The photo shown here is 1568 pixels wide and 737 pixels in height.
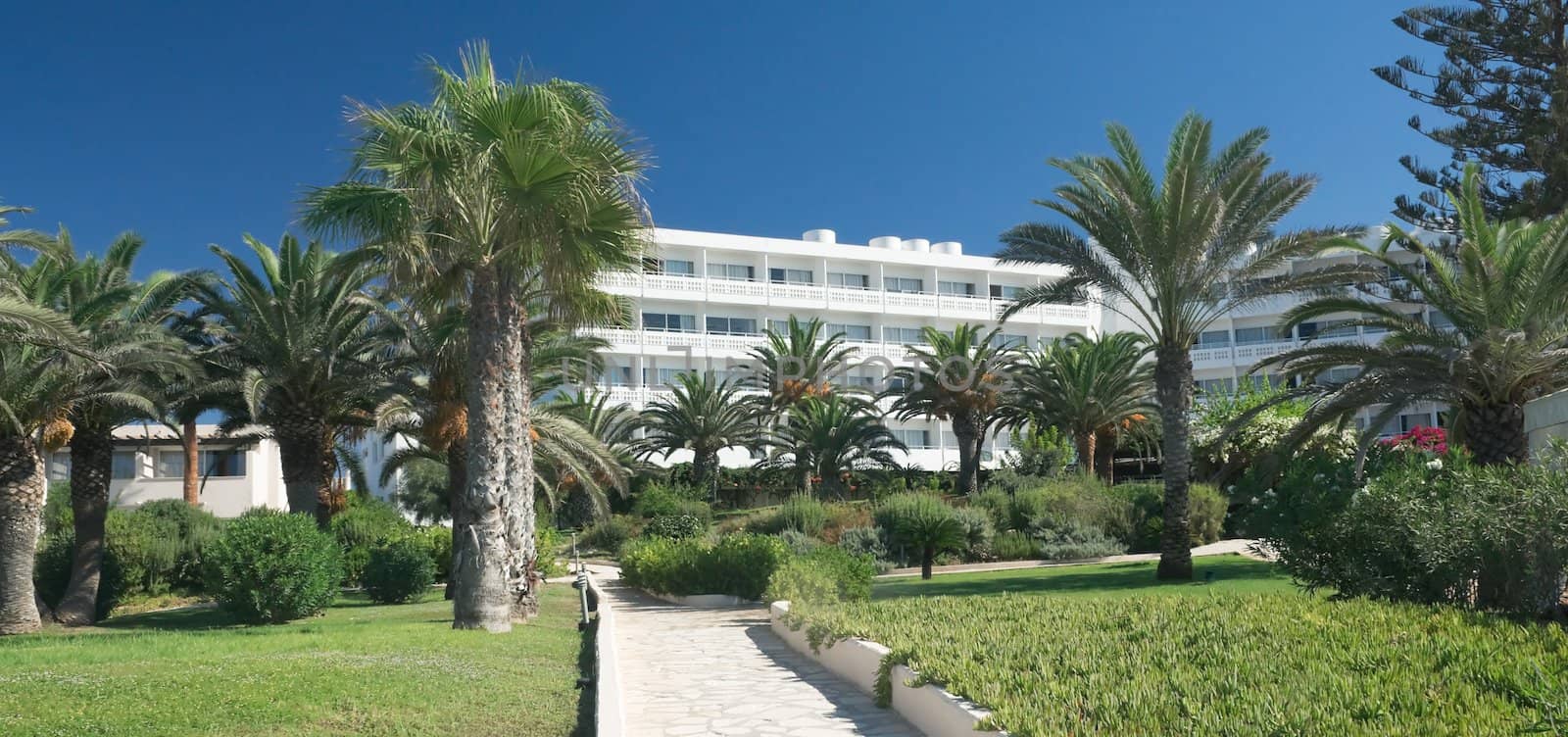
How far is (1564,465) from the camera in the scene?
418 inches

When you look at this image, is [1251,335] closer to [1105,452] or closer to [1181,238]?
[1105,452]

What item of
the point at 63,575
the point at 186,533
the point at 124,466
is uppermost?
the point at 124,466

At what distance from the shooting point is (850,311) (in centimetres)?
5666

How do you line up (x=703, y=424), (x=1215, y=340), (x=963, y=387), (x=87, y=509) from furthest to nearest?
(x=1215, y=340), (x=703, y=424), (x=963, y=387), (x=87, y=509)

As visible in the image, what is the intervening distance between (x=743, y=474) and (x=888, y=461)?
8.10m

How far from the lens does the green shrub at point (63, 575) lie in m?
21.2

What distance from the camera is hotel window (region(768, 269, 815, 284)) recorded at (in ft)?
190

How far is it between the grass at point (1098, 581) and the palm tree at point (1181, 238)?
941mm

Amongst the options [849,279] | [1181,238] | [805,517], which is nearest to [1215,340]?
[849,279]

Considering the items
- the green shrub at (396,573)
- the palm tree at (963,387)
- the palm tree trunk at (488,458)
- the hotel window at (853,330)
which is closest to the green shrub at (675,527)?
the green shrub at (396,573)

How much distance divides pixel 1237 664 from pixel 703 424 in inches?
1429

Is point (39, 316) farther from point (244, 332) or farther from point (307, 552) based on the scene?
point (244, 332)

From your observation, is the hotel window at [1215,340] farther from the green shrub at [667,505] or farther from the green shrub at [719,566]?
the green shrub at [719,566]

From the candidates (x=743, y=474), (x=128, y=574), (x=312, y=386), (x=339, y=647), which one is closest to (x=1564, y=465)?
(x=339, y=647)
